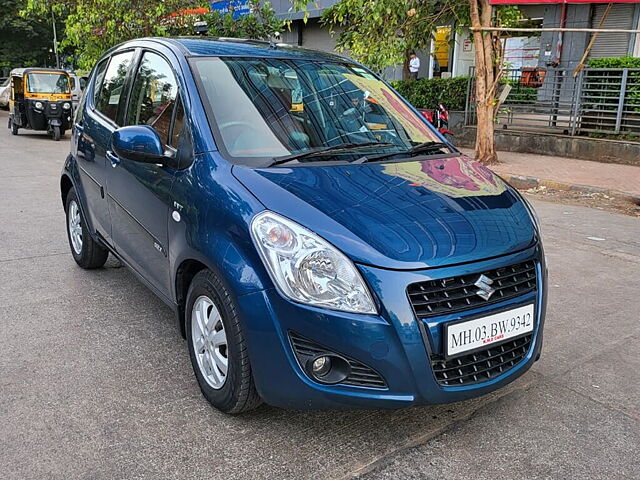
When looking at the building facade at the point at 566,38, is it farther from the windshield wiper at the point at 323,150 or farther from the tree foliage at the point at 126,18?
the windshield wiper at the point at 323,150

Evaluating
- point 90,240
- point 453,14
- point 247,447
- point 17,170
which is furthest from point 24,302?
point 453,14

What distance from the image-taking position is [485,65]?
10922 millimetres

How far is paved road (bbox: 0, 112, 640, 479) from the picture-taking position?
2578 millimetres

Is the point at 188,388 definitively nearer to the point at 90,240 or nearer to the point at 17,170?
the point at 90,240

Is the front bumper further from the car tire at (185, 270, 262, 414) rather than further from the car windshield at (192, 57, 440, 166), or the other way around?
the car windshield at (192, 57, 440, 166)

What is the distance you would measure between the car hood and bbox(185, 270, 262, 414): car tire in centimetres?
49

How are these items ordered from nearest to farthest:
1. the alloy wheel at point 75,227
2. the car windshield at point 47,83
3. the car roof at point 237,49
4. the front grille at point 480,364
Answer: the front grille at point 480,364 < the car roof at point 237,49 < the alloy wheel at point 75,227 < the car windshield at point 47,83

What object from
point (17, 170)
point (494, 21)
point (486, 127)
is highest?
point (494, 21)

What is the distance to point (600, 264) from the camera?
5578 millimetres

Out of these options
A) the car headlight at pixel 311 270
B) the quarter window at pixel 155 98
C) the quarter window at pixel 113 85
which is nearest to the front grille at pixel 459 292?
the car headlight at pixel 311 270

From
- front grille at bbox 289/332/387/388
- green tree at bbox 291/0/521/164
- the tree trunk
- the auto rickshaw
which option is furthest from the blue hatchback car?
the auto rickshaw

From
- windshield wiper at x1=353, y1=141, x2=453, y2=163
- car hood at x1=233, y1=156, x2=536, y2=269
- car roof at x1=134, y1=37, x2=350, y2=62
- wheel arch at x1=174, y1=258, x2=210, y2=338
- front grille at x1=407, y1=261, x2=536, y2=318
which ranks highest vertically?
car roof at x1=134, y1=37, x2=350, y2=62

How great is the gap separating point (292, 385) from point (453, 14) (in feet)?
35.0

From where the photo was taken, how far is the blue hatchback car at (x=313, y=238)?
2.43 m
